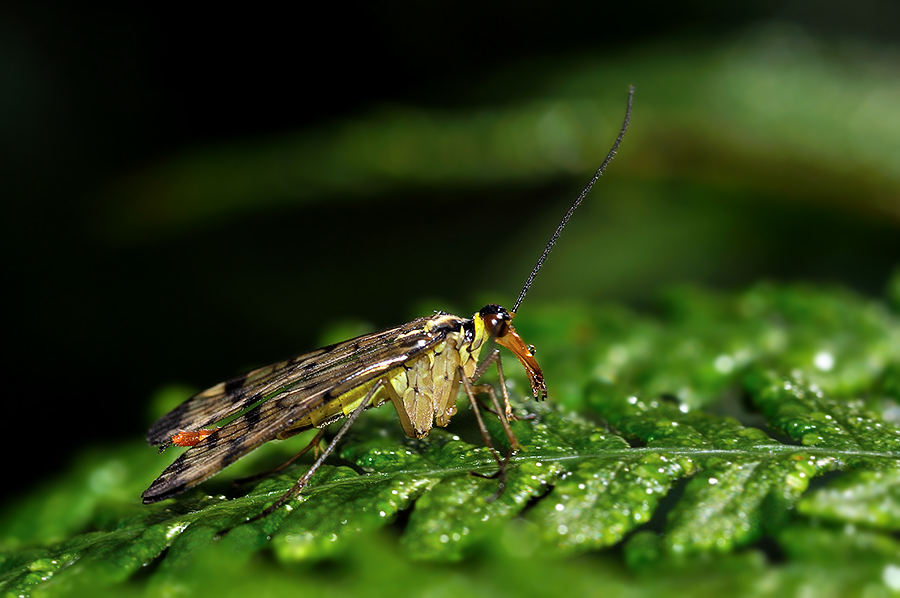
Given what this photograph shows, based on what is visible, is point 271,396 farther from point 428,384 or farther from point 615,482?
point 615,482

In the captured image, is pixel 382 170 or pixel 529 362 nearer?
pixel 529 362

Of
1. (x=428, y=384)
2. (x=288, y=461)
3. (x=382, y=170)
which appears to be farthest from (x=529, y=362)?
(x=382, y=170)

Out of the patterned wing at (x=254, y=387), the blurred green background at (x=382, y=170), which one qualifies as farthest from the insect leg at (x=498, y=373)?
the blurred green background at (x=382, y=170)

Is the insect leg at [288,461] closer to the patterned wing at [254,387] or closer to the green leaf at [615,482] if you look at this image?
the green leaf at [615,482]

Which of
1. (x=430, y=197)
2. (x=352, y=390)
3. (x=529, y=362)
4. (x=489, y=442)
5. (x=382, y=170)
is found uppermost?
(x=382, y=170)

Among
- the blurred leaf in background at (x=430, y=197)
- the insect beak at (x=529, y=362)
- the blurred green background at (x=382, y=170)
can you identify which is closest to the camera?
the insect beak at (x=529, y=362)
